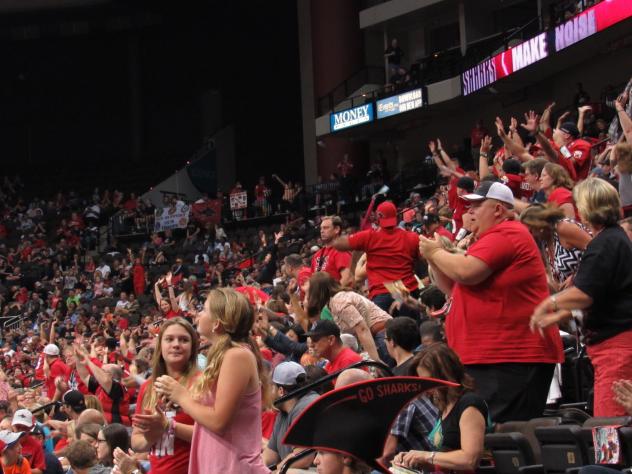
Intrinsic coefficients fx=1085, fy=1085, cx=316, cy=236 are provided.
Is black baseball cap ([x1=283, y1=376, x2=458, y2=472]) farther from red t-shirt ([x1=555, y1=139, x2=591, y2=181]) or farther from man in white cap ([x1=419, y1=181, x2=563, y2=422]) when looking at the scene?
red t-shirt ([x1=555, y1=139, x2=591, y2=181])

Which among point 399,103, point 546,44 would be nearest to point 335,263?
point 546,44

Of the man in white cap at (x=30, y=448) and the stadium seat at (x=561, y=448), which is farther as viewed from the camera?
the man in white cap at (x=30, y=448)

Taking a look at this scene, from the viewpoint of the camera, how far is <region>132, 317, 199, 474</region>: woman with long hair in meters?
4.77

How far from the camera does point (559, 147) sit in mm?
9680

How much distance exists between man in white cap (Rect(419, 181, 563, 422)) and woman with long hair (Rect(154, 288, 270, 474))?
1166 millimetres

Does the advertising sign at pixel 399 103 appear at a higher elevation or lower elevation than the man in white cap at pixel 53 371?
higher

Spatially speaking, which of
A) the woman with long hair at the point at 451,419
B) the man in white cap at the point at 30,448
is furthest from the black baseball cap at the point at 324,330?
the man in white cap at the point at 30,448

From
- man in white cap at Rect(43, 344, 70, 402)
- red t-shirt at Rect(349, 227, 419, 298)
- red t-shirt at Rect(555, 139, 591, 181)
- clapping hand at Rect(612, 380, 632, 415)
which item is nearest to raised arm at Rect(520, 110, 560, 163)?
red t-shirt at Rect(555, 139, 591, 181)

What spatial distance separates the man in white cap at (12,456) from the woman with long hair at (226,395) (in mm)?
4559

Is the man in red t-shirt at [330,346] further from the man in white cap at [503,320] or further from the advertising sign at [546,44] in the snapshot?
the advertising sign at [546,44]

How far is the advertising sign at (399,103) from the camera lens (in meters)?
24.6

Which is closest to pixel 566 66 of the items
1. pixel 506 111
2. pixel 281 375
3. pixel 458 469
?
pixel 506 111

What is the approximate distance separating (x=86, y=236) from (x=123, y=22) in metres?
9.61

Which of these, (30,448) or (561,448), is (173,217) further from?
(561,448)
